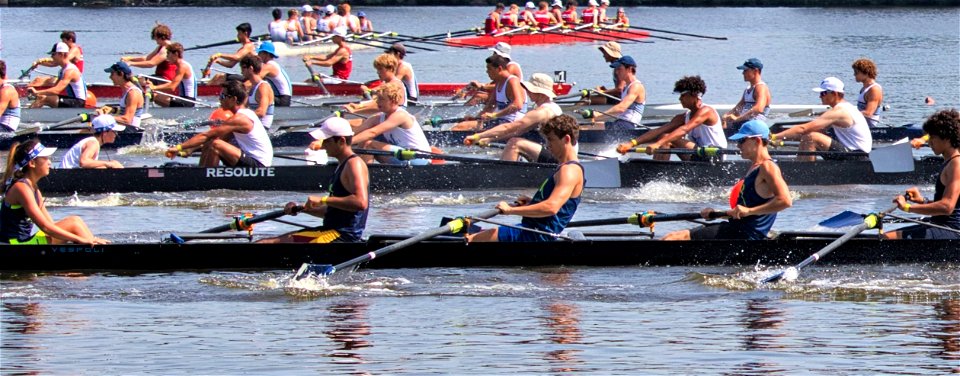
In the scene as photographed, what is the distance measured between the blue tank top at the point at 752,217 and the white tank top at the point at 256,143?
6.60 m

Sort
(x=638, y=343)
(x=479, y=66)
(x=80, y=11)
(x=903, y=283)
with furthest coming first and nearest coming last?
(x=80, y=11) → (x=479, y=66) → (x=903, y=283) → (x=638, y=343)

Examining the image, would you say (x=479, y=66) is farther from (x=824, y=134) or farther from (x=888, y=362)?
(x=888, y=362)

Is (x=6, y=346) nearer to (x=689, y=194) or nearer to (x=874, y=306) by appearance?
(x=874, y=306)

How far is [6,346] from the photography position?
10102 mm

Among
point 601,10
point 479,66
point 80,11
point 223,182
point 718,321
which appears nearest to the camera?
point 718,321

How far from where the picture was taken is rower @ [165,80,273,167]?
56.0 ft

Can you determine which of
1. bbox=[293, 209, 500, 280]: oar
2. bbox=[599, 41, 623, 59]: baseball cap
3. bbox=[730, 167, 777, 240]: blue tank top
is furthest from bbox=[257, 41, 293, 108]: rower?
bbox=[730, 167, 777, 240]: blue tank top

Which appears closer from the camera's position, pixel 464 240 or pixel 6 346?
pixel 6 346

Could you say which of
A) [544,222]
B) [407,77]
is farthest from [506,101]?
[544,222]

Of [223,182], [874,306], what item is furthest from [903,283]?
[223,182]

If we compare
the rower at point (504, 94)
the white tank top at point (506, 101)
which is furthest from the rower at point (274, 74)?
the white tank top at point (506, 101)

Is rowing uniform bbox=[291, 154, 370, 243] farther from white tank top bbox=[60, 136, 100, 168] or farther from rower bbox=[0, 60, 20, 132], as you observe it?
rower bbox=[0, 60, 20, 132]

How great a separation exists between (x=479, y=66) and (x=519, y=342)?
107 ft

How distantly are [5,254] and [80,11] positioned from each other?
63.1m
